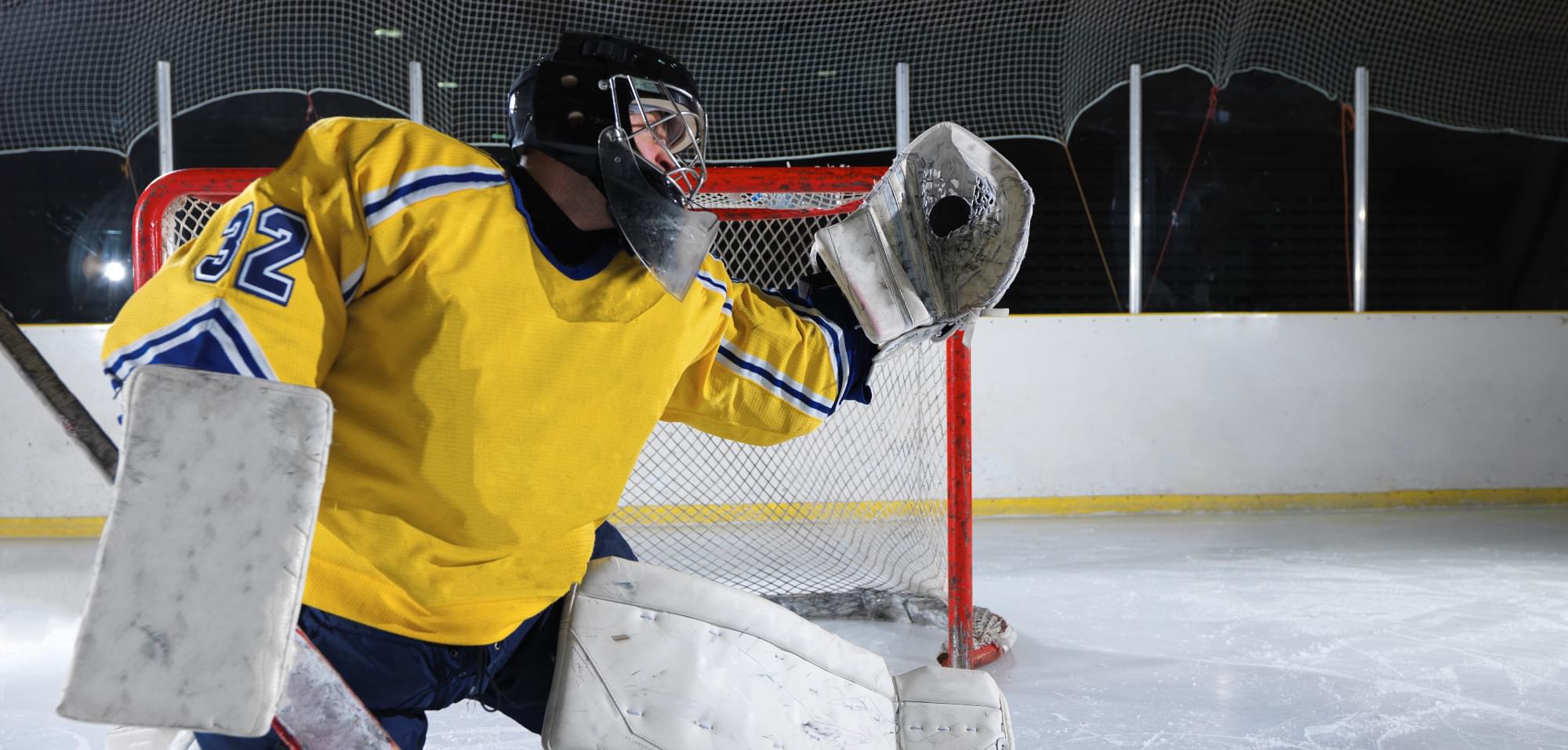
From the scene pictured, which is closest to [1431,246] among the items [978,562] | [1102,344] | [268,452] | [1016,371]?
[1102,344]

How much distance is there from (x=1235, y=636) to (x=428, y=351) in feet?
7.90

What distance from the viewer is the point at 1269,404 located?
4816 millimetres

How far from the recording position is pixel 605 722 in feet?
3.40

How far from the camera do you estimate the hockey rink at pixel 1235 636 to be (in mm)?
2078

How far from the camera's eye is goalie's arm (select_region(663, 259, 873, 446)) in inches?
47.6

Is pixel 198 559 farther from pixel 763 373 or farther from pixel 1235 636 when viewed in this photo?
pixel 1235 636

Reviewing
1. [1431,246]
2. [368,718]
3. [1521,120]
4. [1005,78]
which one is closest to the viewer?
[368,718]

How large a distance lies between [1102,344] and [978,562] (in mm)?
1407

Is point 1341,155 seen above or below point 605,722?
above

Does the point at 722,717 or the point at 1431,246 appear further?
the point at 1431,246

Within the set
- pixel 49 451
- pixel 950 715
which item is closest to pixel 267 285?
pixel 950 715

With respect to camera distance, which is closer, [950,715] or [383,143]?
[383,143]

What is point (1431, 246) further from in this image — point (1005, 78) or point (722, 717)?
point (722, 717)

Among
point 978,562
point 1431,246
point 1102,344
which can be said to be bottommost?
point 978,562
